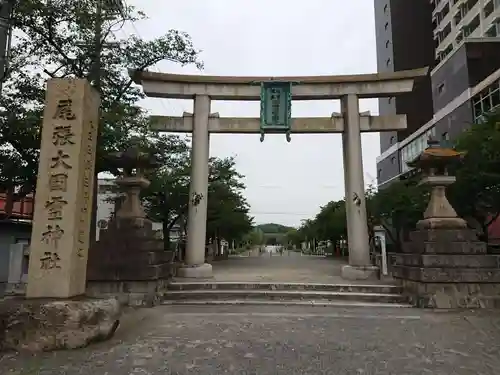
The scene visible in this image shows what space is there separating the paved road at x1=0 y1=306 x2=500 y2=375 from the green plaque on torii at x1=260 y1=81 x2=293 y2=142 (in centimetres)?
653

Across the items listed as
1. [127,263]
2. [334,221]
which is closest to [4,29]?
[127,263]

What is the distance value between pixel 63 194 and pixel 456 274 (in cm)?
787

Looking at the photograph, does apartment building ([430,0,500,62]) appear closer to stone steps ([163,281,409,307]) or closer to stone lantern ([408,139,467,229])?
stone lantern ([408,139,467,229])

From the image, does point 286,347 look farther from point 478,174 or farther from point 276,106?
point 478,174

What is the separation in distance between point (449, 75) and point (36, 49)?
29902 millimetres

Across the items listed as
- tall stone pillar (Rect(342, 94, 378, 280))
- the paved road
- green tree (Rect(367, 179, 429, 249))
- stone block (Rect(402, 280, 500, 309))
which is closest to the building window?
green tree (Rect(367, 179, 429, 249))

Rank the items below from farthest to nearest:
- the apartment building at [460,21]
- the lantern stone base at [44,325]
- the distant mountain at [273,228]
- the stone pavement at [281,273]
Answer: the distant mountain at [273,228], the apartment building at [460,21], the stone pavement at [281,273], the lantern stone base at [44,325]

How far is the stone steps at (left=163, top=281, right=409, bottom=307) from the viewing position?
9258 millimetres

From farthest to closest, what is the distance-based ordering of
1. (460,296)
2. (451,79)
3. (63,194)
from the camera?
(451,79), (460,296), (63,194)

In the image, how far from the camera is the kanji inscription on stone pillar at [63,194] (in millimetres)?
5656

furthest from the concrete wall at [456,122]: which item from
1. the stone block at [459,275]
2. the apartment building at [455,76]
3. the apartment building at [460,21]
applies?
the stone block at [459,275]

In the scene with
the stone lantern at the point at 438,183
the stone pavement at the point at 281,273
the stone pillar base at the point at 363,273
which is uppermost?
the stone lantern at the point at 438,183

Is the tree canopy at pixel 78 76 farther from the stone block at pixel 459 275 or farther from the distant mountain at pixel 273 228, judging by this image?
the distant mountain at pixel 273 228

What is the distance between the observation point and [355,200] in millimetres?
12469
